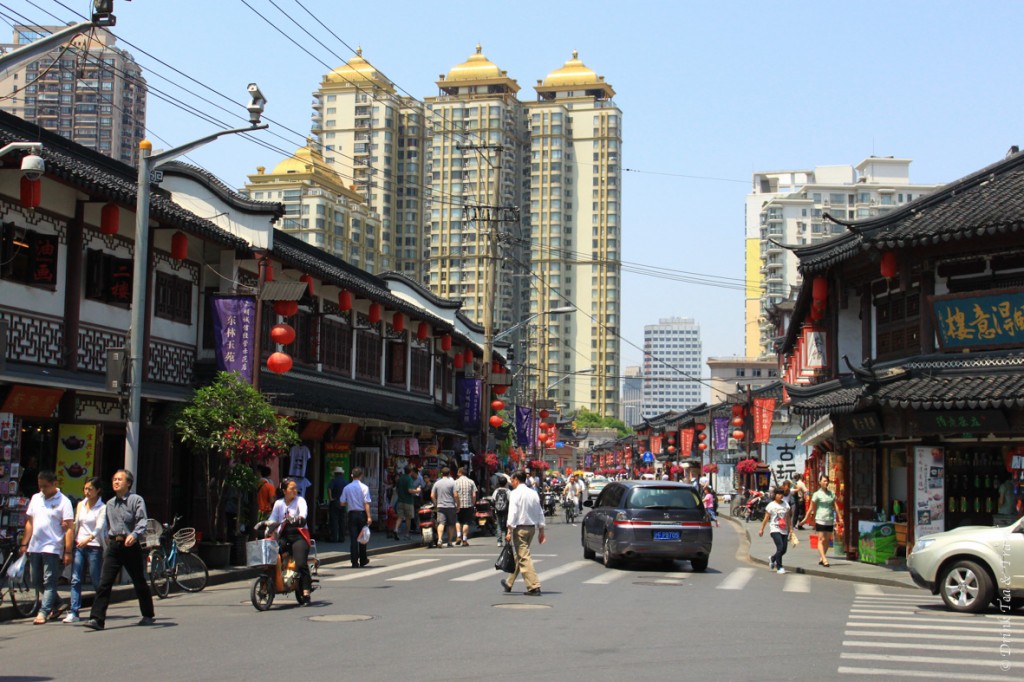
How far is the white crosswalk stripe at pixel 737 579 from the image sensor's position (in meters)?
20.0

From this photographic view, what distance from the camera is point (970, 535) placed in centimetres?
1612

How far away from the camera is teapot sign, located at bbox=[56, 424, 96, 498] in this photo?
19.5 m

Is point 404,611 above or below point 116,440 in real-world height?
below

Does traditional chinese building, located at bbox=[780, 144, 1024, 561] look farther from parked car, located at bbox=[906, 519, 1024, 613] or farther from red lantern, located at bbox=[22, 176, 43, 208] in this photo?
red lantern, located at bbox=[22, 176, 43, 208]

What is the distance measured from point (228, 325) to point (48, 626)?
9999 mm

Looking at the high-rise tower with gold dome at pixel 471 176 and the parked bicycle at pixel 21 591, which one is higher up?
the high-rise tower with gold dome at pixel 471 176

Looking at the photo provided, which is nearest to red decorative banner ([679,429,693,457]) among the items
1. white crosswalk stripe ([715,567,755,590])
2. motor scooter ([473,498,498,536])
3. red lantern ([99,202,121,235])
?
motor scooter ([473,498,498,536])

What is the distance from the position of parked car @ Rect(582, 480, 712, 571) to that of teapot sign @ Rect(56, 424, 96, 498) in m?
9.67

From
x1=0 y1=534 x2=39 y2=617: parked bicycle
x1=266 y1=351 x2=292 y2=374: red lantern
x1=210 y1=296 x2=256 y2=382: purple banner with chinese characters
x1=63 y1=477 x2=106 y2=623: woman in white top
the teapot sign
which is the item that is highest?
x1=210 y1=296 x2=256 y2=382: purple banner with chinese characters

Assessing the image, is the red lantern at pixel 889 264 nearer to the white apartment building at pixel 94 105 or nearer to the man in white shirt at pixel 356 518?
the man in white shirt at pixel 356 518

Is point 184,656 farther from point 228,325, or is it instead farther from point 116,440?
point 228,325

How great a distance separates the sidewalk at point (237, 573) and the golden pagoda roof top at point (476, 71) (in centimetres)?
11487

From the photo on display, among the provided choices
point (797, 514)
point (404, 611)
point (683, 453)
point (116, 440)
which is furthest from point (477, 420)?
point (683, 453)

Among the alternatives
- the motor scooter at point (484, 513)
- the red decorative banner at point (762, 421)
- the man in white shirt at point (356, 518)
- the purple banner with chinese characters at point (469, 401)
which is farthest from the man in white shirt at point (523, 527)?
the red decorative banner at point (762, 421)
